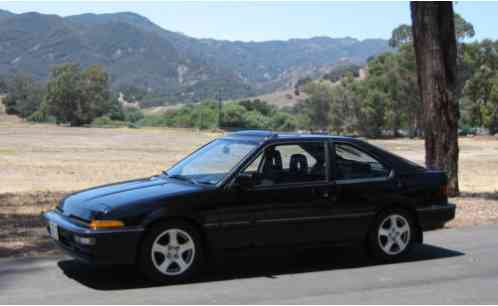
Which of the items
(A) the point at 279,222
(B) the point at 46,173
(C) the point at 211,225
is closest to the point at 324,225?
(A) the point at 279,222

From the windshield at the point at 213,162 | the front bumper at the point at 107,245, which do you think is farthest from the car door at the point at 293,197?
the front bumper at the point at 107,245

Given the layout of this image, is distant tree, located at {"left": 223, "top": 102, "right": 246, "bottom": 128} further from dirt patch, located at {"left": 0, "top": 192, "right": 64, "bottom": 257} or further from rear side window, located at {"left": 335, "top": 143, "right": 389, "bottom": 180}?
rear side window, located at {"left": 335, "top": 143, "right": 389, "bottom": 180}

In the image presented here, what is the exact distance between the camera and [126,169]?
92.0ft

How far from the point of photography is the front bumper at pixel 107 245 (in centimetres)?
656

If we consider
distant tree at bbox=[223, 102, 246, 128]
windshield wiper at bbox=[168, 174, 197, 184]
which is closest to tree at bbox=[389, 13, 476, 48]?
distant tree at bbox=[223, 102, 246, 128]

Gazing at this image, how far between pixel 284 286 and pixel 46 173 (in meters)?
20.0

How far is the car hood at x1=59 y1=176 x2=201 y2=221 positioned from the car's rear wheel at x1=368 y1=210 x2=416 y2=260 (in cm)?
211

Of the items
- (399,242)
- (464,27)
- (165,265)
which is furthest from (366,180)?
(464,27)

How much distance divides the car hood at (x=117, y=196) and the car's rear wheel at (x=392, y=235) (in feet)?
6.92

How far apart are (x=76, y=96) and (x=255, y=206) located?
4903 inches

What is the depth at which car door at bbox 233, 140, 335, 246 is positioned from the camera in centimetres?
732

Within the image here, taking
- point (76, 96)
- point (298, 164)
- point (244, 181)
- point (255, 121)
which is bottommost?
point (244, 181)

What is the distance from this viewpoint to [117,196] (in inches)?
279

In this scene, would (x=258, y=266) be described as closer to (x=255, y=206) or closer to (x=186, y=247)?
(x=255, y=206)
